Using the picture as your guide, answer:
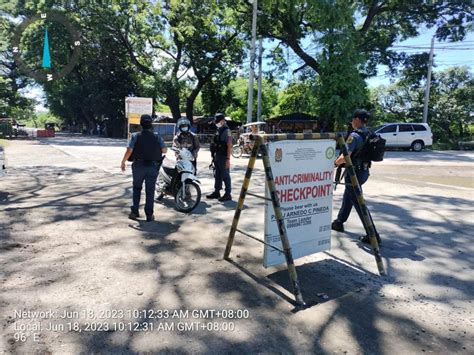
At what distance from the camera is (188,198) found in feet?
23.7

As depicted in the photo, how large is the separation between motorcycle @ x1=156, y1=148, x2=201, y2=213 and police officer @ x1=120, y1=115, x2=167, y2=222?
0.81 meters

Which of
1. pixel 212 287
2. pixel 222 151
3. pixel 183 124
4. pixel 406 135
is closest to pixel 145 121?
pixel 183 124

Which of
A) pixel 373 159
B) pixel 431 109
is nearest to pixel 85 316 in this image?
pixel 373 159

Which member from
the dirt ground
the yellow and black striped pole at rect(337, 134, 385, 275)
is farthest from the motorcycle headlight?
the yellow and black striped pole at rect(337, 134, 385, 275)

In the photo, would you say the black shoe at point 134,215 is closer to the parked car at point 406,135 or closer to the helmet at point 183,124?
the helmet at point 183,124

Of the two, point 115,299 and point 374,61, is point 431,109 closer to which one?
point 374,61

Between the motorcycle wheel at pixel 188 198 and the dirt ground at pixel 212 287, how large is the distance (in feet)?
0.70

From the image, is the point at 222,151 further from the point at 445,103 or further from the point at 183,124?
the point at 445,103

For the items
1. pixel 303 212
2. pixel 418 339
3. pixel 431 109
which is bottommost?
pixel 418 339

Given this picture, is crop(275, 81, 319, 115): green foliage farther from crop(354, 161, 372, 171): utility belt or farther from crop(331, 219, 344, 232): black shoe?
crop(354, 161, 372, 171): utility belt

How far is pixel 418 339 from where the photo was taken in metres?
3.18

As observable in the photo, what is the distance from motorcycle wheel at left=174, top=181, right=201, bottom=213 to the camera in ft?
23.3

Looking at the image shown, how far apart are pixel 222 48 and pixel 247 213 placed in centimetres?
2772

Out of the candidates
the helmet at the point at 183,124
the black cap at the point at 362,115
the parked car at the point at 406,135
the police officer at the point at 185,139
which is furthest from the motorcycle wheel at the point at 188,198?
the parked car at the point at 406,135
